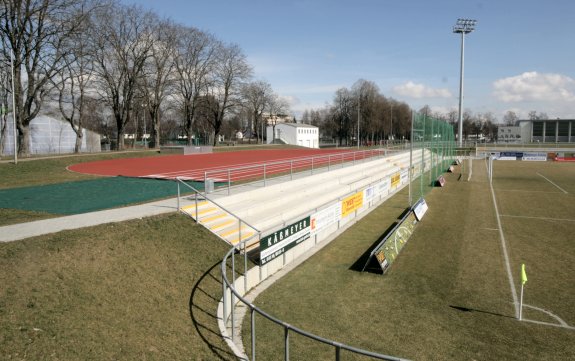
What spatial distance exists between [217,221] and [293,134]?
71.6m

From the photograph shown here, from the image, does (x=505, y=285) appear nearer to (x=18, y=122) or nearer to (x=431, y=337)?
(x=431, y=337)

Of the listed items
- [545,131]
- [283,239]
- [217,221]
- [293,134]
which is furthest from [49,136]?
[545,131]

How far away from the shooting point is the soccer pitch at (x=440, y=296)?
877 centimetres

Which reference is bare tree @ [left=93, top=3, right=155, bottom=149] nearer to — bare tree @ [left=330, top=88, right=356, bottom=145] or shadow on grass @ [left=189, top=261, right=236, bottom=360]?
shadow on grass @ [left=189, top=261, right=236, bottom=360]

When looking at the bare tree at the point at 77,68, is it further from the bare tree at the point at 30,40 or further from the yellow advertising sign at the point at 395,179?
the yellow advertising sign at the point at 395,179

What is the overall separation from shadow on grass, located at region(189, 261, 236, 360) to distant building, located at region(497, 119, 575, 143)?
417 feet

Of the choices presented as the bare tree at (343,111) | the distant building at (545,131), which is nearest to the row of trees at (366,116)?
the bare tree at (343,111)

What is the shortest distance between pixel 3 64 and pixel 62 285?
105 feet

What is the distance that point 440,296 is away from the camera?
1147 centimetres

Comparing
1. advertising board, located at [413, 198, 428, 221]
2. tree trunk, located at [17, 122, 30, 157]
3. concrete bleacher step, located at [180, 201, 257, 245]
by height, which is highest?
tree trunk, located at [17, 122, 30, 157]

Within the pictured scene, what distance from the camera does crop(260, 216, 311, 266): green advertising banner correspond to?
41.1ft

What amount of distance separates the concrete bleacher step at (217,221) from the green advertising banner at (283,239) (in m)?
1.37

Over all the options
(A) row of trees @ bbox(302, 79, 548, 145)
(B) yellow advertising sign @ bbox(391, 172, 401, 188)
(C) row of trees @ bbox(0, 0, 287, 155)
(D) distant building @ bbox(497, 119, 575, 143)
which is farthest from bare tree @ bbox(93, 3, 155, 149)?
(D) distant building @ bbox(497, 119, 575, 143)

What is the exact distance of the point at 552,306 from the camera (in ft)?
35.2
